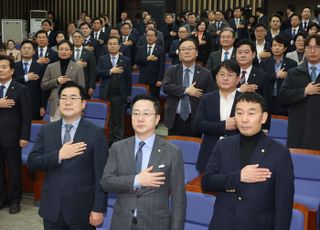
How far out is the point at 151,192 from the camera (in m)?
2.51

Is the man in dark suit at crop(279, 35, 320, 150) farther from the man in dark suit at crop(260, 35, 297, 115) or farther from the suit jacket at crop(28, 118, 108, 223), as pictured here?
the suit jacket at crop(28, 118, 108, 223)

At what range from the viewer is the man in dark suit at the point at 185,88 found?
15.2 feet

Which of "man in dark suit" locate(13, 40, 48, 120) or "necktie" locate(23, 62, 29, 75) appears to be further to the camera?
"necktie" locate(23, 62, 29, 75)

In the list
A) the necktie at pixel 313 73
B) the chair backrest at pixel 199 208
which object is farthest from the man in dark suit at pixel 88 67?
the chair backrest at pixel 199 208

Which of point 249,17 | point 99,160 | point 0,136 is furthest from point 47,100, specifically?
point 249,17

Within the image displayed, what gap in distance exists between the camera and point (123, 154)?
8.49ft

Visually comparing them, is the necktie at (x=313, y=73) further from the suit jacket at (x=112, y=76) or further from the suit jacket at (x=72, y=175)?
the suit jacket at (x=112, y=76)

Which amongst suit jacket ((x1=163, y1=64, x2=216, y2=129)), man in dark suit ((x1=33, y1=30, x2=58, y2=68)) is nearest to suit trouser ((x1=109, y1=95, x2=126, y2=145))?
man in dark suit ((x1=33, y1=30, x2=58, y2=68))

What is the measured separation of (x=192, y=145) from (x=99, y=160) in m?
1.48

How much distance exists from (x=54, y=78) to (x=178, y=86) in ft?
5.61

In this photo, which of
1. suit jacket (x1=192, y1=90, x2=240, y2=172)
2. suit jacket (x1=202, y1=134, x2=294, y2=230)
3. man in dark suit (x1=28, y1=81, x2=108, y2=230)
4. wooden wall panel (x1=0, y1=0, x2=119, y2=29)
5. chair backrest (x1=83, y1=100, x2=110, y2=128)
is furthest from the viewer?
wooden wall panel (x1=0, y1=0, x2=119, y2=29)

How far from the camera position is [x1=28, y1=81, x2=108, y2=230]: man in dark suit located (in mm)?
2854

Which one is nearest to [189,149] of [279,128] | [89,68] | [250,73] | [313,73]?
[250,73]

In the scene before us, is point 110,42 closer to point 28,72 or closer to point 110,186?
point 28,72
